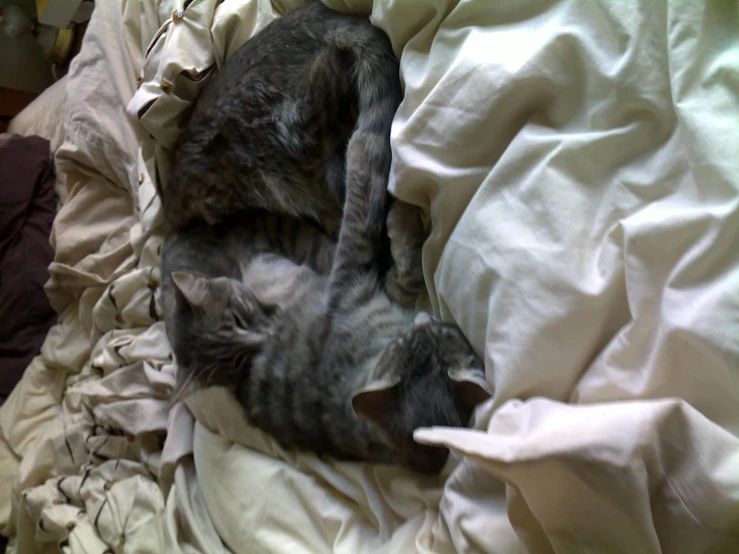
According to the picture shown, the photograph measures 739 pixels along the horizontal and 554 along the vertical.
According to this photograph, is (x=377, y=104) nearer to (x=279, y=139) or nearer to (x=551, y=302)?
(x=279, y=139)

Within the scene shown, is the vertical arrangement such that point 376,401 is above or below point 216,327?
above

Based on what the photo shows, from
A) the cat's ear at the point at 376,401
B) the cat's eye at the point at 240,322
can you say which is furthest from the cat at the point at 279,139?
the cat's ear at the point at 376,401

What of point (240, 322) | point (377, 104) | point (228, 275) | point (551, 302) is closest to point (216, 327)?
point (240, 322)

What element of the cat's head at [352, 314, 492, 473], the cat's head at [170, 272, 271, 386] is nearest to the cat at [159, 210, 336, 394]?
the cat's head at [170, 272, 271, 386]

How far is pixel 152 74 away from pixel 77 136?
19.6 inches

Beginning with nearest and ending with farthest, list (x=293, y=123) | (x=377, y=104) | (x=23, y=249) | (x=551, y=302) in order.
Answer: (x=551, y=302), (x=377, y=104), (x=293, y=123), (x=23, y=249)

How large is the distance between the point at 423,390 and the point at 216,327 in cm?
62

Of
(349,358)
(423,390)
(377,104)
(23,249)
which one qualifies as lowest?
(23,249)

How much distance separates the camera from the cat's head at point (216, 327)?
53.4 inches

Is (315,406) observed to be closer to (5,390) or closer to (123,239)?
(123,239)

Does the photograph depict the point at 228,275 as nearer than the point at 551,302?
No

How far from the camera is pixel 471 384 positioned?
0.87m

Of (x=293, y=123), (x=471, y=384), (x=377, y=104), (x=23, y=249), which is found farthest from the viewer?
(x=23, y=249)

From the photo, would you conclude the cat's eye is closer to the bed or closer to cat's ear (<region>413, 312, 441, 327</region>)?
the bed
